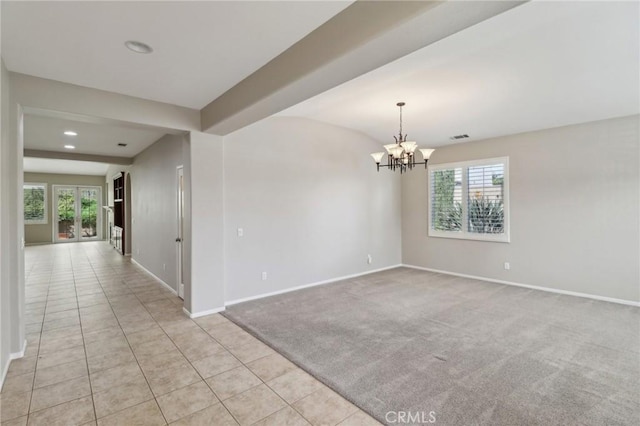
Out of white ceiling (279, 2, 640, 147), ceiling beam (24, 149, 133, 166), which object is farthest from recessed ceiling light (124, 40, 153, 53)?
ceiling beam (24, 149, 133, 166)

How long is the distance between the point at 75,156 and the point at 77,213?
7.04 metres

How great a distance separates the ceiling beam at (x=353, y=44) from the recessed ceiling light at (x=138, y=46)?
0.87 metres

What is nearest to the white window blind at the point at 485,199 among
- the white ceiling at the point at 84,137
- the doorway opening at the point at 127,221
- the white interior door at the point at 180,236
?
the white interior door at the point at 180,236

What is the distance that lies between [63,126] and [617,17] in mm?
6894

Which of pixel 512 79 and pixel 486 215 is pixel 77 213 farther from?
pixel 512 79

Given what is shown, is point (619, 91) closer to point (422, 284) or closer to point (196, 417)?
point (422, 284)

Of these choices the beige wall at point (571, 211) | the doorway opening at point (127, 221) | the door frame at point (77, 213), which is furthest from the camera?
the door frame at point (77, 213)

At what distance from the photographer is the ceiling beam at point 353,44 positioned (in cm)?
153

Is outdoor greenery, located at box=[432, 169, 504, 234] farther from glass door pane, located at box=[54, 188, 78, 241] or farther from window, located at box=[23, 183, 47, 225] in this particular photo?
window, located at box=[23, 183, 47, 225]

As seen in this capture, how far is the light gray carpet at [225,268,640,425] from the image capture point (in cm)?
228

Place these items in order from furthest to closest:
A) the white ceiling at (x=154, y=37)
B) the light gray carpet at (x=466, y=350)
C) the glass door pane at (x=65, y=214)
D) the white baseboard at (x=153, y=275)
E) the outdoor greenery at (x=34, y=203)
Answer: the glass door pane at (x=65, y=214) < the outdoor greenery at (x=34, y=203) < the white baseboard at (x=153, y=275) < the light gray carpet at (x=466, y=350) < the white ceiling at (x=154, y=37)

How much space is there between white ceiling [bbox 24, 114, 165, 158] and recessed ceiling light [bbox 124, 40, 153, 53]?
181cm

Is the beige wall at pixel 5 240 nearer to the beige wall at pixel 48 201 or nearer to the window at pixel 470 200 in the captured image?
the window at pixel 470 200

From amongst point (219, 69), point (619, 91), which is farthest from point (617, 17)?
point (219, 69)
